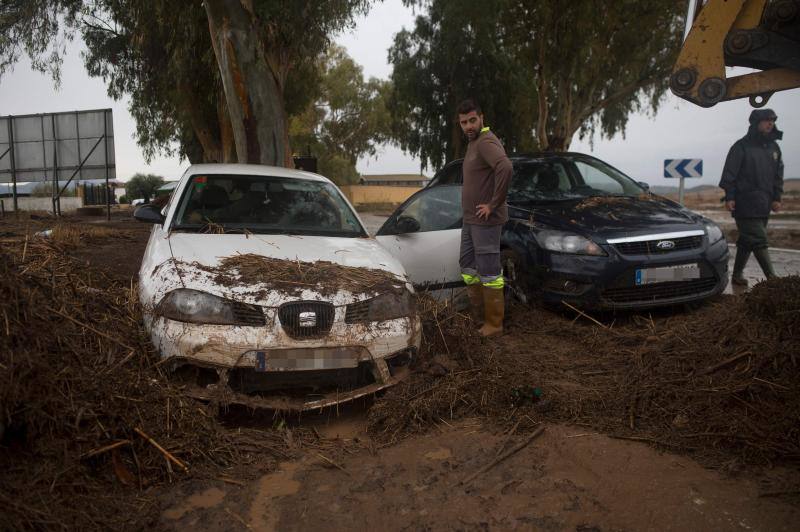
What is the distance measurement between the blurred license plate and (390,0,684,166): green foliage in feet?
45.3

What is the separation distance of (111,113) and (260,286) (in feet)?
57.3

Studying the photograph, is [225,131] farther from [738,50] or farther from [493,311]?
[738,50]

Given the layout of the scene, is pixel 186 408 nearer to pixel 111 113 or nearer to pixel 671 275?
pixel 671 275

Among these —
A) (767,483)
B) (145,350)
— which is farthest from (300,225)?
(767,483)

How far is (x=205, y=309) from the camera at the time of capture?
11.8 ft

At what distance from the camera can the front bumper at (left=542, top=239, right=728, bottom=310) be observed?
5348mm

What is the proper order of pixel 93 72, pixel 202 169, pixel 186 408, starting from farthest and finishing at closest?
pixel 93 72 → pixel 202 169 → pixel 186 408

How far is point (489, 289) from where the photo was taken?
5.20 metres

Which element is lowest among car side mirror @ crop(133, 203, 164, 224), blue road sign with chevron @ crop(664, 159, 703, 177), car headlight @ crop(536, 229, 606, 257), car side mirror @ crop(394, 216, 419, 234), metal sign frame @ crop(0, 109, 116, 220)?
car headlight @ crop(536, 229, 606, 257)

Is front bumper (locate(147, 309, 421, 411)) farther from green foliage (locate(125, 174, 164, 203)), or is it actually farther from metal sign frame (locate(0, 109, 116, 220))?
green foliage (locate(125, 174, 164, 203))

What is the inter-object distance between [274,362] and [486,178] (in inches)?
103

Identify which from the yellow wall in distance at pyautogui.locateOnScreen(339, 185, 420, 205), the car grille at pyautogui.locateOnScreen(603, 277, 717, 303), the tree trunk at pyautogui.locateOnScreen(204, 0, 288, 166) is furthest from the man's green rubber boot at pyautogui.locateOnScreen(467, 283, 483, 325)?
the yellow wall in distance at pyautogui.locateOnScreen(339, 185, 420, 205)

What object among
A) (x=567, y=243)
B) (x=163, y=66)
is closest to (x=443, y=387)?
(x=567, y=243)

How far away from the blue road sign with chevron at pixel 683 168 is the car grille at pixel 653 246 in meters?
9.74
